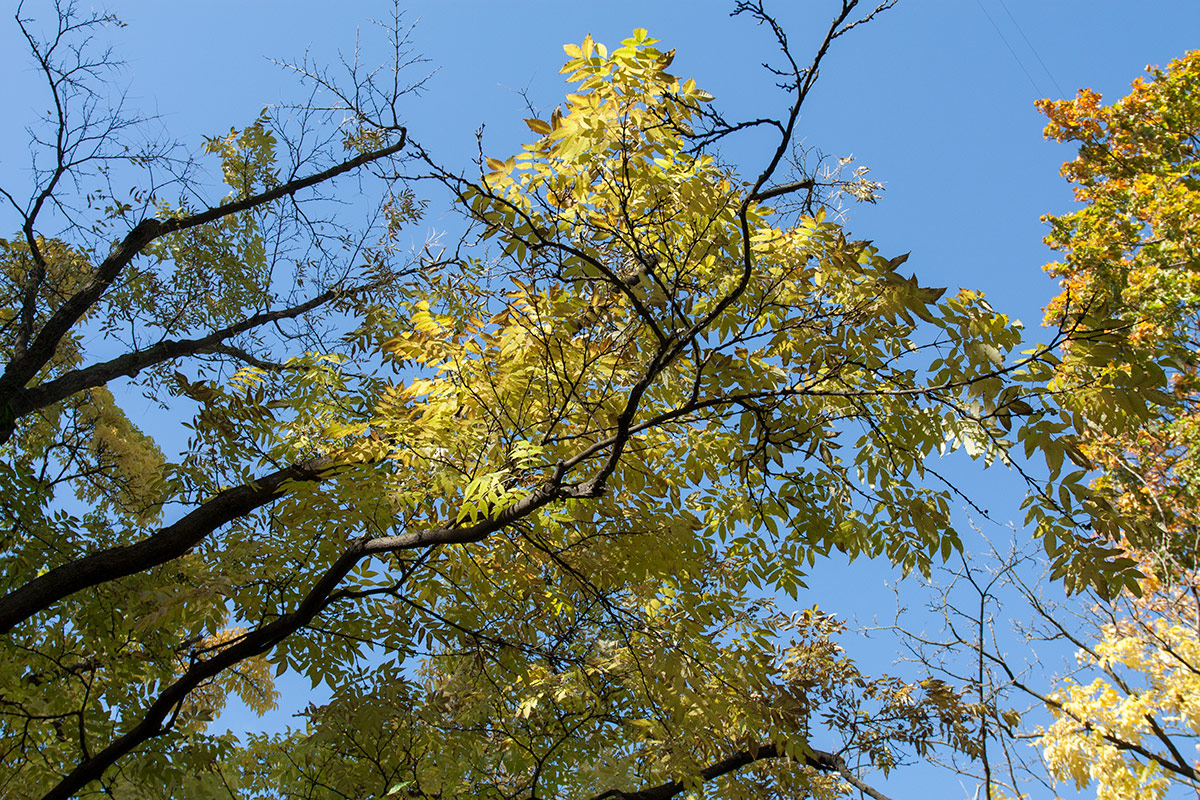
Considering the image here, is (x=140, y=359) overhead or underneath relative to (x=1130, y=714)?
overhead

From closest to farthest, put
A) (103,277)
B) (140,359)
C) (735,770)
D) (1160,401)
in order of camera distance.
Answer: (1160,401), (735,770), (103,277), (140,359)

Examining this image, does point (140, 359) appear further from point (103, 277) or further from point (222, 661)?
point (222, 661)

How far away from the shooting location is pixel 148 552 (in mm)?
4266

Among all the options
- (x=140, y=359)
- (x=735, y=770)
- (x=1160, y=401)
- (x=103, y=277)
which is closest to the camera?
(x=1160, y=401)

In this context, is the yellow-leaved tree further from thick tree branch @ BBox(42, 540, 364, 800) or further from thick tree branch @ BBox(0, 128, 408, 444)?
thick tree branch @ BBox(0, 128, 408, 444)

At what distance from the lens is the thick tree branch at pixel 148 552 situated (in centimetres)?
391

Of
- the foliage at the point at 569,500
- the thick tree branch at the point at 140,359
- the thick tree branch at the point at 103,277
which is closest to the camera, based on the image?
the foliage at the point at 569,500

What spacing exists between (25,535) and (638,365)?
4099 millimetres

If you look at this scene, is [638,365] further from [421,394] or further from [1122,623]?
[1122,623]

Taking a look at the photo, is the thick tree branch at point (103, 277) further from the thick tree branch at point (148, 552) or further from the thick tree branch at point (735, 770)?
A: the thick tree branch at point (735, 770)

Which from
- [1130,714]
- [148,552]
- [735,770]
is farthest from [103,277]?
[1130,714]

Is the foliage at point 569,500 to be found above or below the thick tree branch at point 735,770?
above

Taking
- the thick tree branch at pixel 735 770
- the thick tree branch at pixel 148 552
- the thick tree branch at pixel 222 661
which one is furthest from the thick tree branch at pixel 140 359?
the thick tree branch at pixel 735 770

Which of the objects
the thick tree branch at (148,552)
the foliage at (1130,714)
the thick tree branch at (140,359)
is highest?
the thick tree branch at (140,359)
